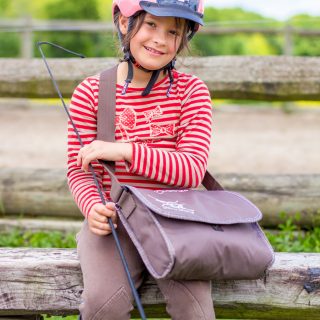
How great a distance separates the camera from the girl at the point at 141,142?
7.36ft

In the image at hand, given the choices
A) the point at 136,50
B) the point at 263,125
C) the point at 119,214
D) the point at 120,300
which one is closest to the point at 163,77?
the point at 136,50

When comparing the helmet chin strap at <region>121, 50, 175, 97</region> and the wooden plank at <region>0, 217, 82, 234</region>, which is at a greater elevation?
the helmet chin strap at <region>121, 50, 175, 97</region>

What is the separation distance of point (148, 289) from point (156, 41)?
0.79 meters

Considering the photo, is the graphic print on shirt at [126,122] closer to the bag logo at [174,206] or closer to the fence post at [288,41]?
the bag logo at [174,206]

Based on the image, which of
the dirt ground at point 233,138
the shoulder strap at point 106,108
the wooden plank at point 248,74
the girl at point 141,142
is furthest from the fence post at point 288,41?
the shoulder strap at point 106,108

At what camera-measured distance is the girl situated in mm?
2242

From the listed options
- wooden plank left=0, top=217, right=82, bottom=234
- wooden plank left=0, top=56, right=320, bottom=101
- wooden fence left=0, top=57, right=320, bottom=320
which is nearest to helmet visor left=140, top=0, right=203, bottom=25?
wooden fence left=0, top=57, right=320, bottom=320

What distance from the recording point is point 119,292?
2.24m

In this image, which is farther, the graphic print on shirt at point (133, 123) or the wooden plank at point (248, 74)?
the wooden plank at point (248, 74)

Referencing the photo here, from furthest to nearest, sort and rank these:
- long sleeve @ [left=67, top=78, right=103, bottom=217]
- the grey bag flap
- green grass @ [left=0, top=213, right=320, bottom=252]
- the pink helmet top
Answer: green grass @ [left=0, top=213, right=320, bottom=252] → long sleeve @ [left=67, top=78, right=103, bottom=217] → the pink helmet top → the grey bag flap

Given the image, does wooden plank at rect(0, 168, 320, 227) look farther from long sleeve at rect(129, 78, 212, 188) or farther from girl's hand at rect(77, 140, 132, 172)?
girl's hand at rect(77, 140, 132, 172)

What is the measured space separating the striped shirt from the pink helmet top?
0.80 feet

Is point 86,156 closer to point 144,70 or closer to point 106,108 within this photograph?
point 106,108

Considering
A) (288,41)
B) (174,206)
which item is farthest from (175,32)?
(288,41)
